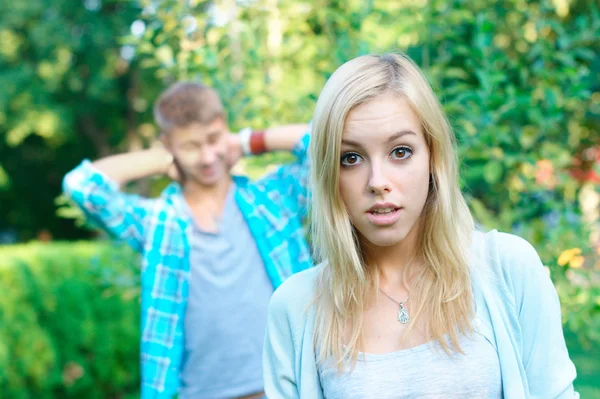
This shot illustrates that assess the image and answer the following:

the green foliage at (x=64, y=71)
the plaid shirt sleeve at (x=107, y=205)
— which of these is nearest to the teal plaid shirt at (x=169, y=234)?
the plaid shirt sleeve at (x=107, y=205)

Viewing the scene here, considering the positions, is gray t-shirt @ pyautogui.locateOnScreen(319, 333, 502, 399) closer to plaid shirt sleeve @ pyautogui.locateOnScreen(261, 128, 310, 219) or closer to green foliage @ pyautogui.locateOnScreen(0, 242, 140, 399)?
plaid shirt sleeve @ pyautogui.locateOnScreen(261, 128, 310, 219)

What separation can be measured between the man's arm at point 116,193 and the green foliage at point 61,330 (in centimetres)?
218

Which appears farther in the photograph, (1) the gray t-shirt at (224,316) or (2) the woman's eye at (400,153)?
(1) the gray t-shirt at (224,316)

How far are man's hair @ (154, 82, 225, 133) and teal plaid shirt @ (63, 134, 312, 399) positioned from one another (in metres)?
0.31

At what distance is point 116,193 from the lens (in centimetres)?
308

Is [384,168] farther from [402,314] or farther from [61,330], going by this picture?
[61,330]

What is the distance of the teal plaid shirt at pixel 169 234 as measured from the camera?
9.34 ft

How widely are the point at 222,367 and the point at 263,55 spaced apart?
166 cm

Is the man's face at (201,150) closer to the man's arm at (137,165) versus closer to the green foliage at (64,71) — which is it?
the man's arm at (137,165)

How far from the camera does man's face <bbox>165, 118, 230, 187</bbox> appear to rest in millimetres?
2924

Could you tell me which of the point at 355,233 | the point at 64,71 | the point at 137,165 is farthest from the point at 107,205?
the point at 64,71

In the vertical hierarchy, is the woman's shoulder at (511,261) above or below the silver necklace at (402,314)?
above

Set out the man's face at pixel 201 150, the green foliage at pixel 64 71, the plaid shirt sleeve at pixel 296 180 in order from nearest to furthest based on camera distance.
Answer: the man's face at pixel 201 150, the plaid shirt sleeve at pixel 296 180, the green foliage at pixel 64 71

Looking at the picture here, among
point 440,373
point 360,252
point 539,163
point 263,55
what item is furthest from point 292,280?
point 263,55
